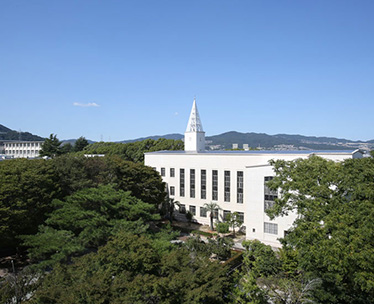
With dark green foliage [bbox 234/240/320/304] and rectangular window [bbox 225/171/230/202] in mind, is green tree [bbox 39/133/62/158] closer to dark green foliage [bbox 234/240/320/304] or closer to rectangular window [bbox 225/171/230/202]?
rectangular window [bbox 225/171/230/202]

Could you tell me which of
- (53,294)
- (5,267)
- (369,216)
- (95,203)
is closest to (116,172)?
(95,203)

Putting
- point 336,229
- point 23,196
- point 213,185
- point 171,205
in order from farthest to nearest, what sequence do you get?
1. point 171,205
2. point 213,185
3. point 23,196
4. point 336,229

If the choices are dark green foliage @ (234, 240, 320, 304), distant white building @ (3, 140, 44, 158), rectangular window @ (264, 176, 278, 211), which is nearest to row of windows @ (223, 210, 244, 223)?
rectangular window @ (264, 176, 278, 211)

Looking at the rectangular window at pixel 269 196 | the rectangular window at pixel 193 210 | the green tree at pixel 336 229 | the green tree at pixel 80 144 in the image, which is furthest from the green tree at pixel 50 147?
the green tree at pixel 336 229

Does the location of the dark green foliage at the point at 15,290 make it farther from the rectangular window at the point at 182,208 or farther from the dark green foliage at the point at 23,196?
the rectangular window at the point at 182,208

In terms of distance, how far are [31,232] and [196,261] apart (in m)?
13.4

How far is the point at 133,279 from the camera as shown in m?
12.4

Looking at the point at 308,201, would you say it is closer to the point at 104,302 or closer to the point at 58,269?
the point at 104,302

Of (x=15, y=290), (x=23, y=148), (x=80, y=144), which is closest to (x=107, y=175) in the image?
(x=15, y=290)

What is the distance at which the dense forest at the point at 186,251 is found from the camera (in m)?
10.9

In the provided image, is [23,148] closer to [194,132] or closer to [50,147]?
[50,147]

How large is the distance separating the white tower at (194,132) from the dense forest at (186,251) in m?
17.6

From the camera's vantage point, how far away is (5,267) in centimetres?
1994

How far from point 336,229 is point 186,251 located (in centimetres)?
754
